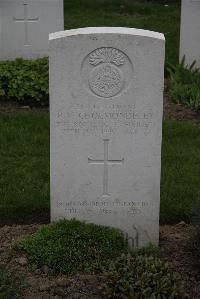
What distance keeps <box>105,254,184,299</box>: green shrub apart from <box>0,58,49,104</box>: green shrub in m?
4.28

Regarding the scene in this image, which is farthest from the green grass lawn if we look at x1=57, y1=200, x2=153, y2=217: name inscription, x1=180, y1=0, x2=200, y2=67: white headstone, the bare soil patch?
x1=180, y1=0, x2=200, y2=67: white headstone

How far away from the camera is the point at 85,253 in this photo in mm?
4688

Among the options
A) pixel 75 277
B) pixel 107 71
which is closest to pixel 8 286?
pixel 75 277

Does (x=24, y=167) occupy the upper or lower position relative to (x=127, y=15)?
lower

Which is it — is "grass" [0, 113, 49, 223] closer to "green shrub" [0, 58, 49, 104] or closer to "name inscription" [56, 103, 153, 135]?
"green shrub" [0, 58, 49, 104]

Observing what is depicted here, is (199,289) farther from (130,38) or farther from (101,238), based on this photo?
(130,38)

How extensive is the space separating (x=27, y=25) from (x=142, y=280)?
593 centimetres

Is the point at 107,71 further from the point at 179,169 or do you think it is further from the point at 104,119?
the point at 179,169

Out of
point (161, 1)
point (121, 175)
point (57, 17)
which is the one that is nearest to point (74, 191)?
point (121, 175)

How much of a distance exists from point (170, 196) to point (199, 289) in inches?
57.8

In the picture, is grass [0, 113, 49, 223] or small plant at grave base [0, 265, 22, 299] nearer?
small plant at grave base [0, 265, 22, 299]

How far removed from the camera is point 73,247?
184 inches

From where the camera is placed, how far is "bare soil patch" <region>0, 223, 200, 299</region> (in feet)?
14.6

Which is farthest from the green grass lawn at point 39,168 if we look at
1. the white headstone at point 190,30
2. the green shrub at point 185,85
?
the white headstone at point 190,30
